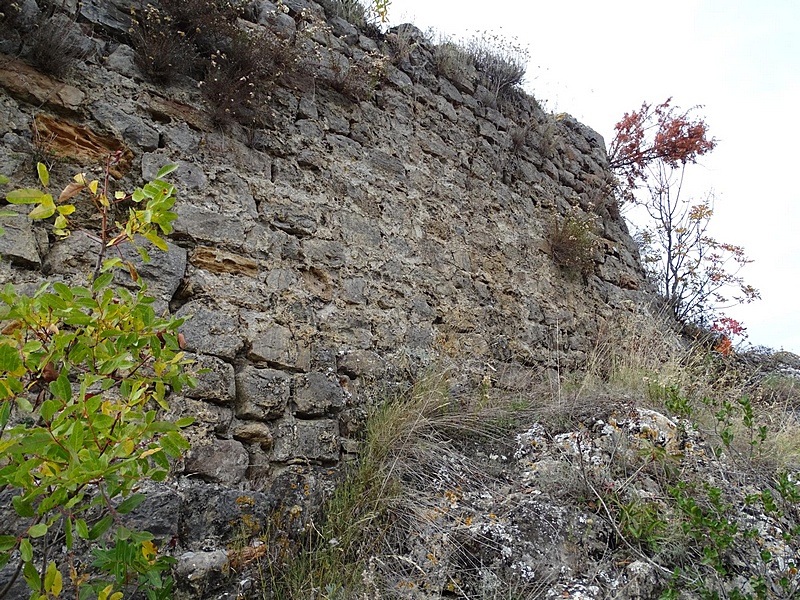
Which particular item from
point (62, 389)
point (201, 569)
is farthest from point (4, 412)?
point (201, 569)

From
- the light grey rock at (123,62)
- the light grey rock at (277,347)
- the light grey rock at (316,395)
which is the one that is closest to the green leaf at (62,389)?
the light grey rock at (277,347)

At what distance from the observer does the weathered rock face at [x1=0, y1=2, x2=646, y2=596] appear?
90.7 inches

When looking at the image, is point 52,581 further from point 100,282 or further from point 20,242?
point 20,242

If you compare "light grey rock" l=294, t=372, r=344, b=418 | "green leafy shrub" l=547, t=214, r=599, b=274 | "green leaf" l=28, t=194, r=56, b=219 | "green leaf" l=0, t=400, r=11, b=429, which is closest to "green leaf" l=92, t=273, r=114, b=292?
"green leaf" l=28, t=194, r=56, b=219

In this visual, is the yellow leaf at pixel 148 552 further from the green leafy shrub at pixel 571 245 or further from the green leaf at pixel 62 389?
the green leafy shrub at pixel 571 245

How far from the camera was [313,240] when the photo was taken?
300 centimetres

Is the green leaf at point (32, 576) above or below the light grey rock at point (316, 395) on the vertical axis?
below

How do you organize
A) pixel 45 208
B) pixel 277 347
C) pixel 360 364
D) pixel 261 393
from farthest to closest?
pixel 360 364 < pixel 277 347 < pixel 261 393 < pixel 45 208

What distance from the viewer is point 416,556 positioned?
7.20 feet

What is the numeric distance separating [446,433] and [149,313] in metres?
1.85

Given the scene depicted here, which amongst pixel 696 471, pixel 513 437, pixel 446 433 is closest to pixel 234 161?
pixel 446 433

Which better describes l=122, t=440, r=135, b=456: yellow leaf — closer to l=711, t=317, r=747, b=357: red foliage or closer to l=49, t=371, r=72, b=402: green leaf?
l=49, t=371, r=72, b=402: green leaf

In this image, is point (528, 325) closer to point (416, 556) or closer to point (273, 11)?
point (416, 556)

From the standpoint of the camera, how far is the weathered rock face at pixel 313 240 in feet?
7.55
